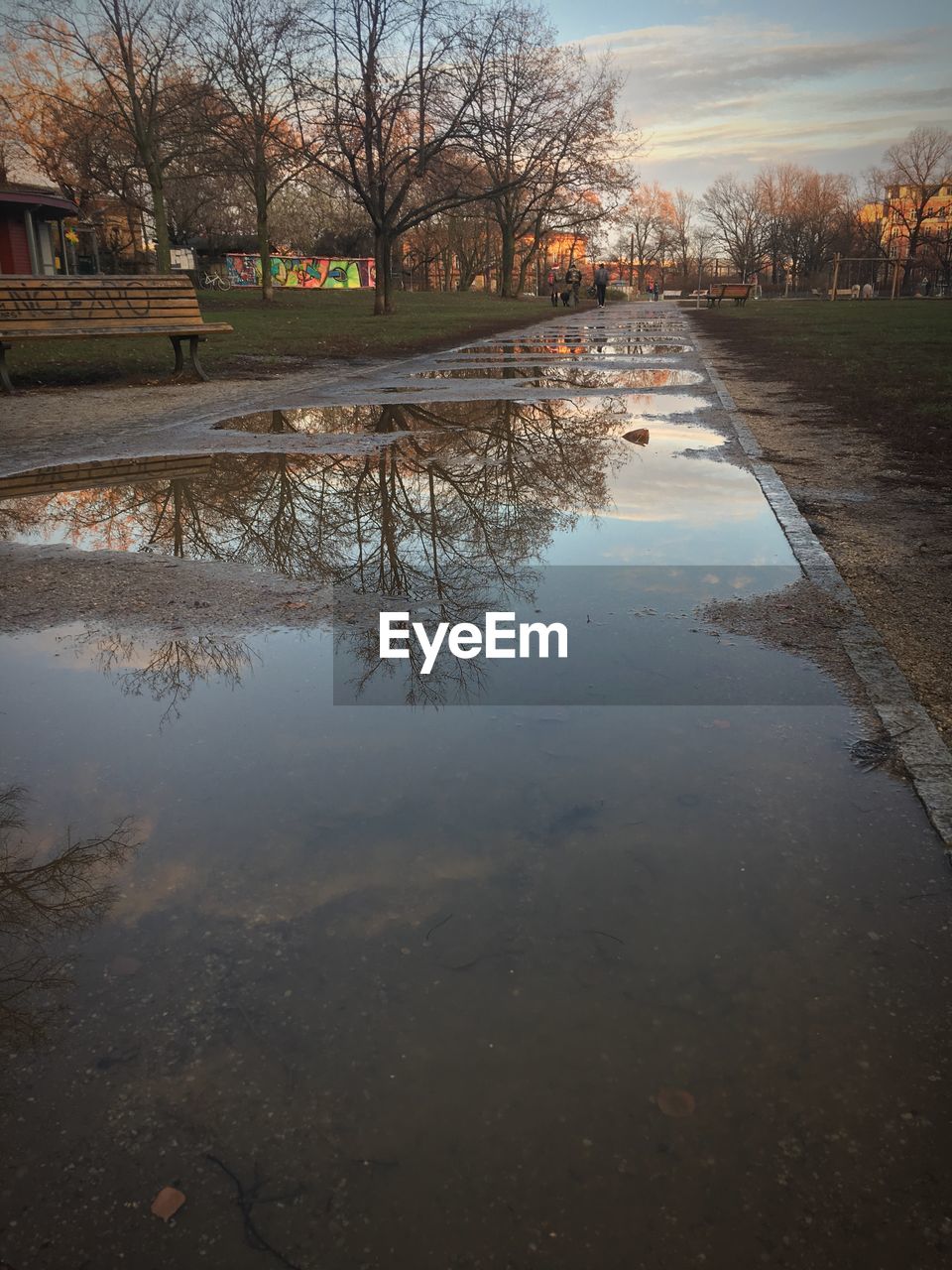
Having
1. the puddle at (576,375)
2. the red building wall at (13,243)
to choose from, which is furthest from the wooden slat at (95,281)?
the red building wall at (13,243)

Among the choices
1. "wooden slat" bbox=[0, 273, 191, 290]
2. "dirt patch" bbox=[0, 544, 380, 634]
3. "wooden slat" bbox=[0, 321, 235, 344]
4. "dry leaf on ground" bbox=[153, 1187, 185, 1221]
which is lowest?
"dry leaf on ground" bbox=[153, 1187, 185, 1221]

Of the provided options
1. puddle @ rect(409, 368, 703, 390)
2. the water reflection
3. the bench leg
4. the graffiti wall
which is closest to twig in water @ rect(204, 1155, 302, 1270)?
the water reflection

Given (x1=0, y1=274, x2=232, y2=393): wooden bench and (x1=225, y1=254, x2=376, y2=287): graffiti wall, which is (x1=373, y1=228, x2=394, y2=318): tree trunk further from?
(x1=225, y1=254, x2=376, y2=287): graffiti wall

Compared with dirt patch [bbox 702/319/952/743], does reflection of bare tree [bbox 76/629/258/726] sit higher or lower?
lower

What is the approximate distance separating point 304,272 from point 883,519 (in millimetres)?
62725

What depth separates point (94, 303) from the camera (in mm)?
11805

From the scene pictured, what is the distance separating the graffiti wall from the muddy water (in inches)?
2465

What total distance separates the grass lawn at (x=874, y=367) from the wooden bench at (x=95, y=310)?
7973mm

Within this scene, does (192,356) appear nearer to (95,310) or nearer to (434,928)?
(95,310)

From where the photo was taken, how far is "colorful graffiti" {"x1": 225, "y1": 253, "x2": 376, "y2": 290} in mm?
60562

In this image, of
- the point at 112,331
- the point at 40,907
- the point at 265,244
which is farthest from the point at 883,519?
the point at 265,244

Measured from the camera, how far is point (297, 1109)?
5.72ft

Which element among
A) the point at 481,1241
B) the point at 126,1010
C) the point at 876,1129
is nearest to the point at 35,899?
the point at 126,1010

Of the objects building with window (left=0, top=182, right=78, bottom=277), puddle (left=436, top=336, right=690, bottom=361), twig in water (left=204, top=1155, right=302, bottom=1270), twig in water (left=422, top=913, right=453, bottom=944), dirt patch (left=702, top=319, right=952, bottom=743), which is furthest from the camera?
building with window (left=0, top=182, right=78, bottom=277)
